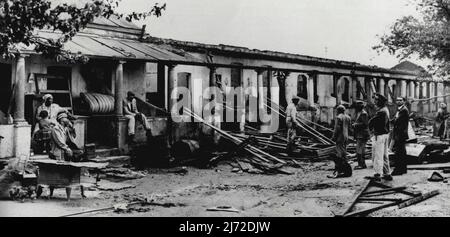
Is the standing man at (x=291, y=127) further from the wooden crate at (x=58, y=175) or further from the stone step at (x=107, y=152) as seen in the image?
the wooden crate at (x=58, y=175)

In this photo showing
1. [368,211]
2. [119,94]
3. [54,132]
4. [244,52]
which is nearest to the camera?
[368,211]

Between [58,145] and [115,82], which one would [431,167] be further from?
[115,82]

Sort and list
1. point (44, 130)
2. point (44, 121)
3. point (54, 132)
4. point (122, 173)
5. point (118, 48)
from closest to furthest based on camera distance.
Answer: point (54, 132), point (44, 121), point (44, 130), point (122, 173), point (118, 48)

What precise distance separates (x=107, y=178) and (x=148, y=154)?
240cm

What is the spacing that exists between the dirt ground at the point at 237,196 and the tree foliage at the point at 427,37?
13.4m

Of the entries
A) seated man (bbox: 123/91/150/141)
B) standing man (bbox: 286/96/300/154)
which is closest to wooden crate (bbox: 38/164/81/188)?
seated man (bbox: 123/91/150/141)

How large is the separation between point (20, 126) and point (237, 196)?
5.85 metres

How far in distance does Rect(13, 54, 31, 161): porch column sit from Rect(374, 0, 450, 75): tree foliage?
19419mm

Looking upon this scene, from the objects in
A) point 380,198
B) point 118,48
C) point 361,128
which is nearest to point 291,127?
point 361,128

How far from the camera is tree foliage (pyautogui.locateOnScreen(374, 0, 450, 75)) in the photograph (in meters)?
22.6

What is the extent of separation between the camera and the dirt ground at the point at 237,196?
796cm

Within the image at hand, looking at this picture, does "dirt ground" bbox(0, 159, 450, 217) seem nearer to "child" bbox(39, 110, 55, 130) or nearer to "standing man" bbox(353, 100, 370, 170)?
"standing man" bbox(353, 100, 370, 170)

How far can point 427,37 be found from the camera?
22.8 metres
